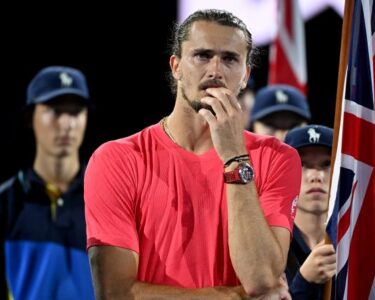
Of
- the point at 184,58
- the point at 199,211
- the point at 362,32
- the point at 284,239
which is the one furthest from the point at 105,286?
the point at 362,32

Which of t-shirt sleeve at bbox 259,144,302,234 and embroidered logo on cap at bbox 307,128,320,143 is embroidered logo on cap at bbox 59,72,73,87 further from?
t-shirt sleeve at bbox 259,144,302,234

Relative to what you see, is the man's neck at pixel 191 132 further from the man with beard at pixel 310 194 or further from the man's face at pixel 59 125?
the man's face at pixel 59 125

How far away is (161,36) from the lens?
24.9ft

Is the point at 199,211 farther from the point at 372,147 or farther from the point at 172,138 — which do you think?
the point at 372,147

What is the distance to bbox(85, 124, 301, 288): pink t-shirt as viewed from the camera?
3.61m

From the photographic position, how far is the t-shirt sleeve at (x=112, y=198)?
361cm

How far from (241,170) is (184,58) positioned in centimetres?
53

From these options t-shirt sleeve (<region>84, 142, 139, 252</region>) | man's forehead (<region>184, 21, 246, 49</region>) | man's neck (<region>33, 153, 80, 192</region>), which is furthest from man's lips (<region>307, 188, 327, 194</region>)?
man's neck (<region>33, 153, 80, 192</region>)

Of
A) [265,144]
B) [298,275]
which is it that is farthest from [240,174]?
[298,275]

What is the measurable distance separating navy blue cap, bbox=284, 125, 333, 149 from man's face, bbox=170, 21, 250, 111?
33.6 inches

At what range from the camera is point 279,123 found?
6.26m

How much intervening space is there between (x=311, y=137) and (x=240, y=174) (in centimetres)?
114

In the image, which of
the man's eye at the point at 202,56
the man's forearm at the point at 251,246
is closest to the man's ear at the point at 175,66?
the man's eye at the point at 202,56

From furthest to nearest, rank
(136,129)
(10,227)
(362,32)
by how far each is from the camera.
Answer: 1. (136,129)
2. (10,227)
3. (362,32)
